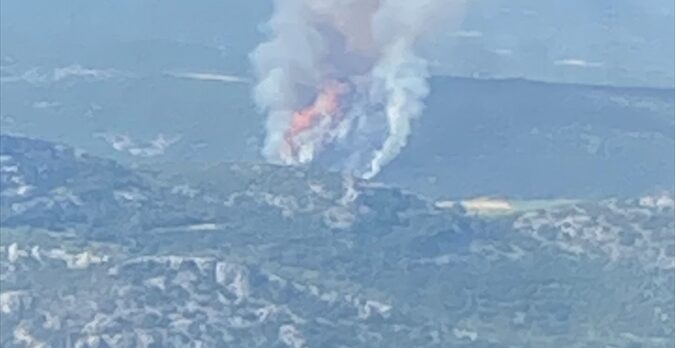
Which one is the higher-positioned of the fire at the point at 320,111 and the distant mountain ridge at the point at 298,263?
the fire at the point at 320,111

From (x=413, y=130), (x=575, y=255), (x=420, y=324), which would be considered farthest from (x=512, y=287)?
(x=413, y=130)

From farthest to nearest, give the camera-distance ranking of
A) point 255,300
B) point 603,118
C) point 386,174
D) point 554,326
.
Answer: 1. point 603,118
2. point 386,174
3. point 554,326
4. point 255,300

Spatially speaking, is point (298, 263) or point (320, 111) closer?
point (298, 263)

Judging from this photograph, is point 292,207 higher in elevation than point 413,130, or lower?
lower

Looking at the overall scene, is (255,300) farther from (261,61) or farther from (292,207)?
(261,61)

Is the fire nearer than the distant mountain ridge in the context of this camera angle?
No

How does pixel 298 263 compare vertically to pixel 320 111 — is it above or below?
below

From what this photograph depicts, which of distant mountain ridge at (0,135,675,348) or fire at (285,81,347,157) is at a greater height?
fire at (285,81,347,157)

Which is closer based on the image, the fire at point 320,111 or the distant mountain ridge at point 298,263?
the distant mountain ridge at point 298,263
